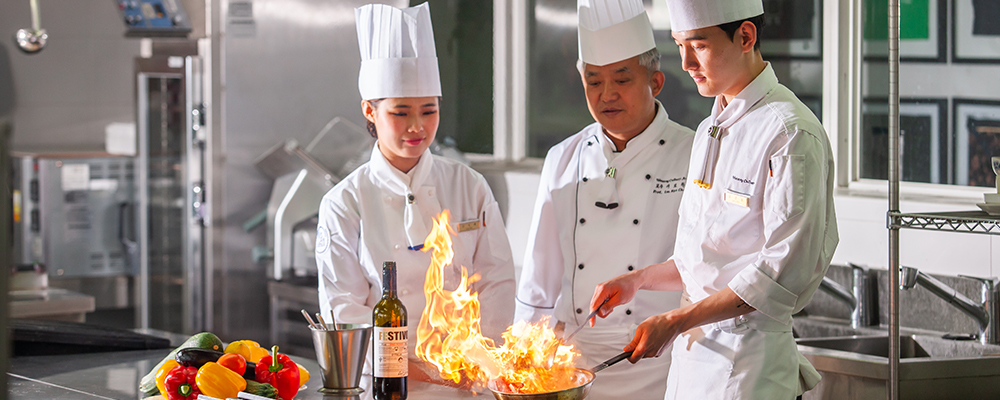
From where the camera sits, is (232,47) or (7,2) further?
(7,2)

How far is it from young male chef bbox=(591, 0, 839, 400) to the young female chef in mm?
728

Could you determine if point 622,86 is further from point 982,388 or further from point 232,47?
point 232,47

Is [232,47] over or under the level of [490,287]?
over

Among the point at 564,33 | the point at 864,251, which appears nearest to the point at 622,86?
the point at 864,251

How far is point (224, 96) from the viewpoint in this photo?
4.56m

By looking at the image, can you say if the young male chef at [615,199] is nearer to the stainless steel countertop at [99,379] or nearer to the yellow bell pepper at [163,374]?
the stainless steel countertop at [99,379]

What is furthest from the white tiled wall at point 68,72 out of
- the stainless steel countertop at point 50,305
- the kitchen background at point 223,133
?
the stainless steel countertop at point 50,305

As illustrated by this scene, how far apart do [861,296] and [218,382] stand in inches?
76.9

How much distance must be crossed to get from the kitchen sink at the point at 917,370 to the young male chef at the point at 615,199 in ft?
1.45

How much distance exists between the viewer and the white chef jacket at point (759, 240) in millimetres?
1659

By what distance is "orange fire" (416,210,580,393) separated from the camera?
63.9 inches

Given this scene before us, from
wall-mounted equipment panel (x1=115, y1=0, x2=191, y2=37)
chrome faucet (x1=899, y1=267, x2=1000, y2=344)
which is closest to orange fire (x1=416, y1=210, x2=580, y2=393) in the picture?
chrome faucet (x1=899, y1=267, x2=1000, y2=344)

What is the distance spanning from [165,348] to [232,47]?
87.8 inches

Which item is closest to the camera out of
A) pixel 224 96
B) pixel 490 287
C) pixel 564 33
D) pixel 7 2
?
pixel 490 287
